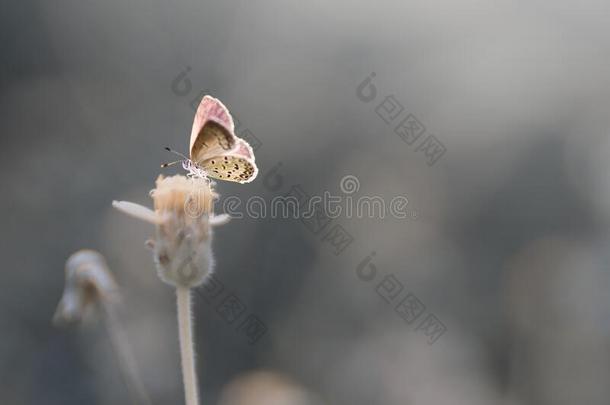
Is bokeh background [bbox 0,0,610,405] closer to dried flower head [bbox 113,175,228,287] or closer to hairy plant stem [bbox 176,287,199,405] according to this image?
dried flower head [bbox 113,175,228,287]

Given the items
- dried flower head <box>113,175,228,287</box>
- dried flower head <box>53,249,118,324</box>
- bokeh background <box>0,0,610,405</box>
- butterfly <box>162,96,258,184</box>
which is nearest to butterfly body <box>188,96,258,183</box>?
butterfly <box>162,96,258,184</box>

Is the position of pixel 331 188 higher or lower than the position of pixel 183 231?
higher

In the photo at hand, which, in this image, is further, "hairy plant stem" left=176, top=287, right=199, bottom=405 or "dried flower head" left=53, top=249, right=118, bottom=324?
"dried flower head" left=53, top=249, right=118, bottom=324

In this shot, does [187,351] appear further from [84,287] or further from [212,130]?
[212,130]

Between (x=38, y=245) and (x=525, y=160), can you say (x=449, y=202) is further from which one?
→ (x=38, y=245)

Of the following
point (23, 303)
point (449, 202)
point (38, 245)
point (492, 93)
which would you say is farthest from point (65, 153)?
point (492, 93)

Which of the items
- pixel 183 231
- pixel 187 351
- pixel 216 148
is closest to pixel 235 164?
pixel 216 148

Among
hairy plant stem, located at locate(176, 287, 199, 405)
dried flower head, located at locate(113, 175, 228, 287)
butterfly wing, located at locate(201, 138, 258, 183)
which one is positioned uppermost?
butterfly wing, located at locate(201, 138, 258, 183)
